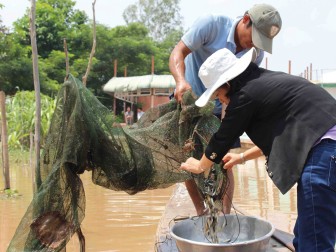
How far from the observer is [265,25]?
2619 millimetres

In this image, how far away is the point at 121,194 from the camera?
7.05 metres

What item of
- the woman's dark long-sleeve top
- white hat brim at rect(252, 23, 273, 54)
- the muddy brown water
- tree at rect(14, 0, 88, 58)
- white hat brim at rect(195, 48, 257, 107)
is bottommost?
the muddy brown water

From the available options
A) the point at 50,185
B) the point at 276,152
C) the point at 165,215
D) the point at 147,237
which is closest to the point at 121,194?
the point at 147,237

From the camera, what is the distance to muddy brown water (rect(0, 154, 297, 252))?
4809 millimetres

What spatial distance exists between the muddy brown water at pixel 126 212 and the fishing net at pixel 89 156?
1.83 metres

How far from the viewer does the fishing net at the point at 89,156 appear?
2562mm

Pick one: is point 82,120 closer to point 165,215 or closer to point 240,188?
point 165,215

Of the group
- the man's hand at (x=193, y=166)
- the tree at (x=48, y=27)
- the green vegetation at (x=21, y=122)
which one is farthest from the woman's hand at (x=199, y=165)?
the tree at (x=48, y=27)

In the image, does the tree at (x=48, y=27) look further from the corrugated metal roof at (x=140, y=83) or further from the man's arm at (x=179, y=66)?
the man's arm at (x=179, y=66)

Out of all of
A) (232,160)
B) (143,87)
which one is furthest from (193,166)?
(143,87)

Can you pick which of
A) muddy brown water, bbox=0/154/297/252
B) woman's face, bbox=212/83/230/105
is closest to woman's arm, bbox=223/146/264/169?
woman's face, bbox=212/83/230/105

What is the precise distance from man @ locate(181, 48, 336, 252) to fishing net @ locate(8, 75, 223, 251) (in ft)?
2.52

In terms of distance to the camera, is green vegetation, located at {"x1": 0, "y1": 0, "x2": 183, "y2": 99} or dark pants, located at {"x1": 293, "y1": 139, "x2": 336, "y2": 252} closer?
dark pants, located at {"x1": 293, "y1": 139, "x2": 336, "y2": 252}

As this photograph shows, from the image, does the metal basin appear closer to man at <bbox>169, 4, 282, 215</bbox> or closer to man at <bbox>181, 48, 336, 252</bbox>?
man at <bbox>169, 4, 282, 215</bbox>
